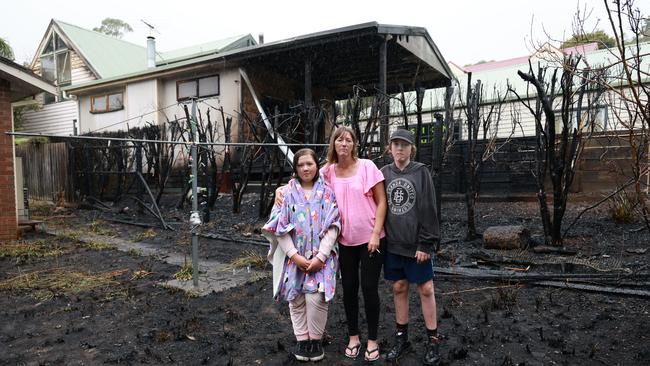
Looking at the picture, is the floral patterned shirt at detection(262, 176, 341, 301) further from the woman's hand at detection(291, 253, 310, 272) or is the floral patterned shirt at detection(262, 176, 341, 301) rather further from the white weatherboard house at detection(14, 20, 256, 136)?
the white weatherboard house at detection(14, 20, 256, 136)

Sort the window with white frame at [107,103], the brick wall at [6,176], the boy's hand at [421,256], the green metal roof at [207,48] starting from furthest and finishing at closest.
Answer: the green metal roof at [207,48]
the window with white frame at [107,103]
the brick wall at [6,176]
the boy's hand at [421,256]

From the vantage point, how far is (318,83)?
15.0 m

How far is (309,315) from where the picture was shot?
280 centimetres

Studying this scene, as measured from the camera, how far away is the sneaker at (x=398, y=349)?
8.99 feet

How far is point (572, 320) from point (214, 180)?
8.22 metres

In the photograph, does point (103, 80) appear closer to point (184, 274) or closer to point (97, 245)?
point (97, 245)

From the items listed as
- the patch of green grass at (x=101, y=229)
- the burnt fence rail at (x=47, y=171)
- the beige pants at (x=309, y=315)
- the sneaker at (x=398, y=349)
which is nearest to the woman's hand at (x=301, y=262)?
the beige pants at (x=309, y=315)

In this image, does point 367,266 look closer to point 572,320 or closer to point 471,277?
point 572,320

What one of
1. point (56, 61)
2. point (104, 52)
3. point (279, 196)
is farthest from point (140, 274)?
point (56, 61)

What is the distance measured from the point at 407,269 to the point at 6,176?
7396 millimetres

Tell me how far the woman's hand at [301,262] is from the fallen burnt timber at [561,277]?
7.85 feet

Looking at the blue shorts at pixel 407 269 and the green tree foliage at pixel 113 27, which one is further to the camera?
the green tree foliage at pixel 113 27

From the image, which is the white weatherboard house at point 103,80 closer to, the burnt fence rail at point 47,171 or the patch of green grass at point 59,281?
the burnt fence rail at point 47,171

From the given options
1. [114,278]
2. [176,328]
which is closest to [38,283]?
[114,278]
